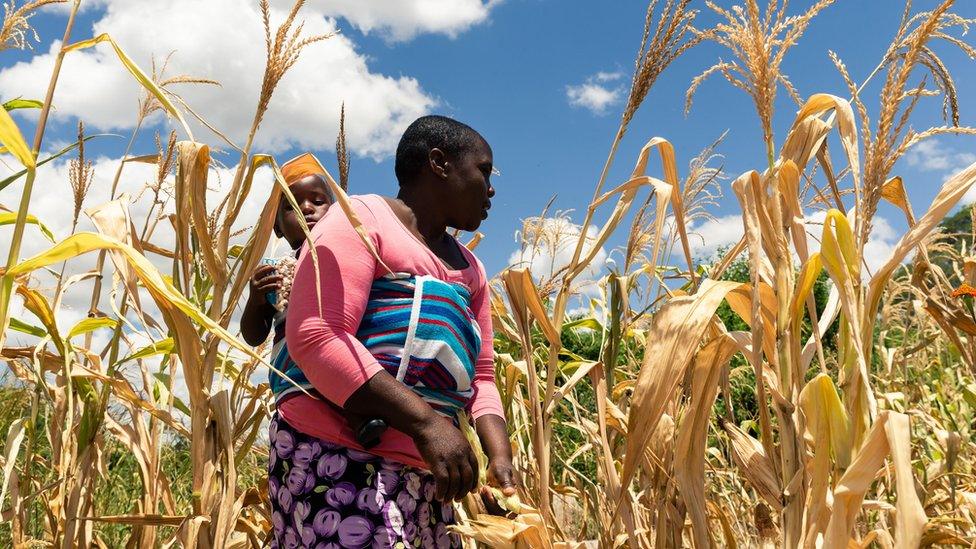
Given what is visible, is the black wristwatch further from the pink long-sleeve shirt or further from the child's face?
the child's face

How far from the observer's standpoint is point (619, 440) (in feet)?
6.12

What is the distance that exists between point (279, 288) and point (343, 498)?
22.4 inches

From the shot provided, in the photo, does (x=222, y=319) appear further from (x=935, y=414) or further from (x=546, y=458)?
(x=935, y=414)

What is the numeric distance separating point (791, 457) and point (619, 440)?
71cm

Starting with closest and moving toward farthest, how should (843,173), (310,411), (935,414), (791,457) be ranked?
(791,457)
(843,173)
(310,411)
(935,414)

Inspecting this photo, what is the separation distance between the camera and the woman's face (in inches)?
67.3

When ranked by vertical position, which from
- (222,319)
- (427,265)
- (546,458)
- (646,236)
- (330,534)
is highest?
(646,236)

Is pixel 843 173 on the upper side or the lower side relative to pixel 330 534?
upper

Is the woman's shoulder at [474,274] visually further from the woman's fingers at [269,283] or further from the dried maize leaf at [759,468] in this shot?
the dried maize leaf at [759,468]

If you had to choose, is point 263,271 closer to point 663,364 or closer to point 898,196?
point 663,364

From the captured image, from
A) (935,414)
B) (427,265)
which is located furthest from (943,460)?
(427,265)

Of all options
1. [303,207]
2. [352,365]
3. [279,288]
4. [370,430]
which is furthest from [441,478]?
[303,207]

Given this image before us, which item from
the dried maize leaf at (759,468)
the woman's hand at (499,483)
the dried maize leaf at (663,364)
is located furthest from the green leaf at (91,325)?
the dried maize leaf at (759,468)

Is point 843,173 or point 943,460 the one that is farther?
point 943,460
